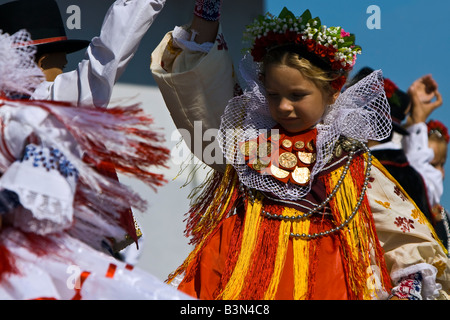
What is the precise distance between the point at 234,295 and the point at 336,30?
3.16 feet

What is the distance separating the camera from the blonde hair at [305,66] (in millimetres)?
2484

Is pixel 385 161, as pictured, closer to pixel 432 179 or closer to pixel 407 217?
pixel 432 179

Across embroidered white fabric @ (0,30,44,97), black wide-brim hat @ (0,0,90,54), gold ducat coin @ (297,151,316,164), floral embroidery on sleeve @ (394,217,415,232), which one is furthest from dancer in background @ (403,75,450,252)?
embroidered white fabric @ (0,30,44,97)

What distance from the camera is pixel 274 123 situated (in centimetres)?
267

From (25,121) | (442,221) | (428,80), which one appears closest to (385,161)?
(442,221)

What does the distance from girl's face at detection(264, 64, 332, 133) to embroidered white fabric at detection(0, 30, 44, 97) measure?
2.52 feet

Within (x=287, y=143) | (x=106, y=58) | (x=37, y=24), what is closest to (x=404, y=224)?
(x=287, y=143)

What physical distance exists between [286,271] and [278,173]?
1.10ft

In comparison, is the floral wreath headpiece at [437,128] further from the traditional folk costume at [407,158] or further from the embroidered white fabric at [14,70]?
the embroidered white fabric at [14,70]

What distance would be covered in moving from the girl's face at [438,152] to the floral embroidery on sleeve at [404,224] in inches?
128

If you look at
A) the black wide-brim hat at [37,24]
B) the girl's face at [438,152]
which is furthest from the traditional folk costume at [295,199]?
the girl's face at [438,152]

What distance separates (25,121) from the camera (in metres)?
2.02

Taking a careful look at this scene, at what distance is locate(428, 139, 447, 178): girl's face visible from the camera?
567 cm

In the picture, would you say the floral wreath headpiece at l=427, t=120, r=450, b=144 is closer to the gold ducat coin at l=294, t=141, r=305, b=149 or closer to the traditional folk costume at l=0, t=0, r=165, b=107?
the gold ducat coin at l=294, t=141, r=305, b=149
